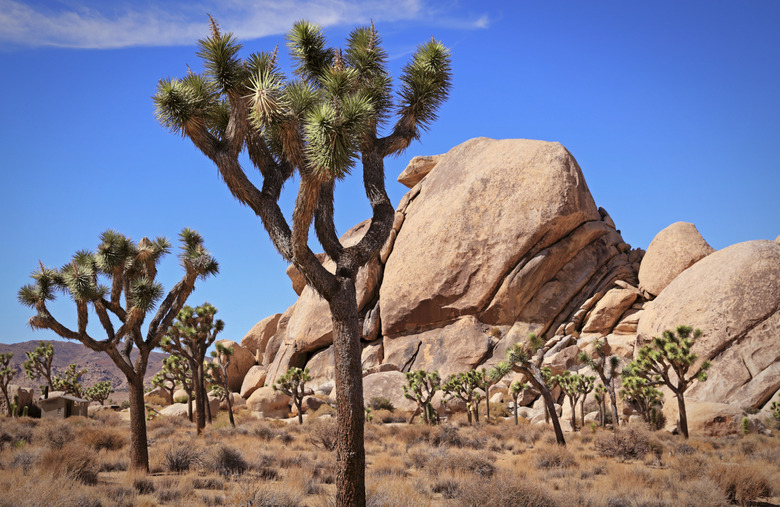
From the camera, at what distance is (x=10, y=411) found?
3031cm

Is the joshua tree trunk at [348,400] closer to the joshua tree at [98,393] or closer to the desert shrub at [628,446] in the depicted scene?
the desert shrub at [628,446]

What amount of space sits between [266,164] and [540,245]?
27680 millimetres

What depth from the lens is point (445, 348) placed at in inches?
1358

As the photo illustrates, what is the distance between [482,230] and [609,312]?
30.8 ft

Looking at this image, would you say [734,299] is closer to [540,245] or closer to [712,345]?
[712,345]

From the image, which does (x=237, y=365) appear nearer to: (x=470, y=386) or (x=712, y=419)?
(x=470, y=386)

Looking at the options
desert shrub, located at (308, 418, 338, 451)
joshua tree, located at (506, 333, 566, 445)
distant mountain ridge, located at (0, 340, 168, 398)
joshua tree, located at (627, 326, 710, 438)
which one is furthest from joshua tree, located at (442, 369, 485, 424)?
distant mountain ridge, located at (0, 340, 168, 398)

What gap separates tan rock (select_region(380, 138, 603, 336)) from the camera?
34.4 m

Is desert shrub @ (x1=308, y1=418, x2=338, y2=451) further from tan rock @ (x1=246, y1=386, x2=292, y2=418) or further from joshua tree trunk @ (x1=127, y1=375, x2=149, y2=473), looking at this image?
tan rock @ (x1=246, y1=386, x2=292, y2=418)

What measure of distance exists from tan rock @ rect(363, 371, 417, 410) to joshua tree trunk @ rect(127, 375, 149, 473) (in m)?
19.3

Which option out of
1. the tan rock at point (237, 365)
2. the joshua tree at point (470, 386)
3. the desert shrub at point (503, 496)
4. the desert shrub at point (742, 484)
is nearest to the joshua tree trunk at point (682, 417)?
the desert shrub at point (742, 484)

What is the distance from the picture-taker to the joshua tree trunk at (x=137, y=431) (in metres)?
12.5

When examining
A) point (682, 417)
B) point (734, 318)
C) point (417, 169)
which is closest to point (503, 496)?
point (682, 417)

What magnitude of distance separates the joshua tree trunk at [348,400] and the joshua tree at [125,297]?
22.7 feet
